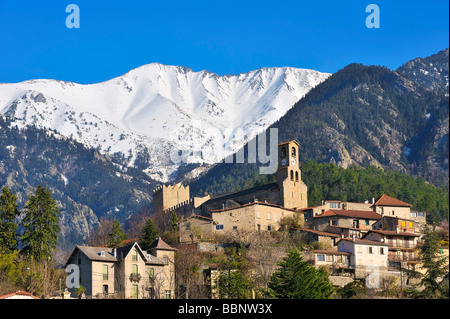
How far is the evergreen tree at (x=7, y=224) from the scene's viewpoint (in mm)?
73125

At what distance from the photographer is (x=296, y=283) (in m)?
59.6

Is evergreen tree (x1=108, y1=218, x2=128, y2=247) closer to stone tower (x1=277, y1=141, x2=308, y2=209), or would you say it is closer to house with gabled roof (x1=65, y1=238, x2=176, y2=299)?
house with gabled roof (x1=65, y1=238, x2=176, y2=299)

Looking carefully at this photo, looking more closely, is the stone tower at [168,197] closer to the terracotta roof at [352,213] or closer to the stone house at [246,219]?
the stone house at [246,219]

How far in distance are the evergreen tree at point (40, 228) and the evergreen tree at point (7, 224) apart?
42.7 inches

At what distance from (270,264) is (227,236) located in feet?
39.1

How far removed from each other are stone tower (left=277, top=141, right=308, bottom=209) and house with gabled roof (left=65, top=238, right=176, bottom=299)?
29.9 meters

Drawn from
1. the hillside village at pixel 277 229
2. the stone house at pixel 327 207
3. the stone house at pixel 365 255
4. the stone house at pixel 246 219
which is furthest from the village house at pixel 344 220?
the stone house at pixel 365 255

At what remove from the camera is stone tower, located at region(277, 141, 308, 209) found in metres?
97.0

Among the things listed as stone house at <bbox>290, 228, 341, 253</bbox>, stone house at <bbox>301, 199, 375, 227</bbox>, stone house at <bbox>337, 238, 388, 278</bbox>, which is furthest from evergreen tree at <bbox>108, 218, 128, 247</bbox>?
stone house at <bbox>337, 238, 388, 278</bbox>

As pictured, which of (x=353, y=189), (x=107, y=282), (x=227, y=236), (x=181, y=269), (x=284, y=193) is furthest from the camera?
(x=353, y=189)

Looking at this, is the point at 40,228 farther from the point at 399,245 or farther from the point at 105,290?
the point at 399,245
